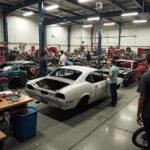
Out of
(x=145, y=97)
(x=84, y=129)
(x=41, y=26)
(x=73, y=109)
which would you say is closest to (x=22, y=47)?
(x=41, y=26)

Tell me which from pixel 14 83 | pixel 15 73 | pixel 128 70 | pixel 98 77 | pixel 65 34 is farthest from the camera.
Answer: pixel 65 34

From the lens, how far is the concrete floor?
3287 mm

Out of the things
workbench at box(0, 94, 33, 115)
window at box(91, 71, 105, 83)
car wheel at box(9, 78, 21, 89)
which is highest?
window at box(91, 71, 105, 83)

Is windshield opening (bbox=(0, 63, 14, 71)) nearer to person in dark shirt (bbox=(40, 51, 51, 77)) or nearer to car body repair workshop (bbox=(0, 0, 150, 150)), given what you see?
car body repair workshop (bbox=(0, 0, 150, 150))

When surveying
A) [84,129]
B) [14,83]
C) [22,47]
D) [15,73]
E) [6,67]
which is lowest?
[84,129]

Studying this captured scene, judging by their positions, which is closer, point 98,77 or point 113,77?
point 113,77

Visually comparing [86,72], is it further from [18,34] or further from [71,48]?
[71,48]

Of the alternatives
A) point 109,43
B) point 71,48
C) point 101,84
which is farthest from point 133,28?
point 101,84

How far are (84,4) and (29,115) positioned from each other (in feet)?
36.7

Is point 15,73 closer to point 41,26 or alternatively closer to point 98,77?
point 41,26

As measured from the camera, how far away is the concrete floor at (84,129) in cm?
329

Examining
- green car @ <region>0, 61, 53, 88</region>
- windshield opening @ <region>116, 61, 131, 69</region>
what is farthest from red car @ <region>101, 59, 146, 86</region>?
green car @ <region>0, 61, 53, 88</region>

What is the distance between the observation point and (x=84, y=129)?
4.00m

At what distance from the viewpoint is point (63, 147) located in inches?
127
